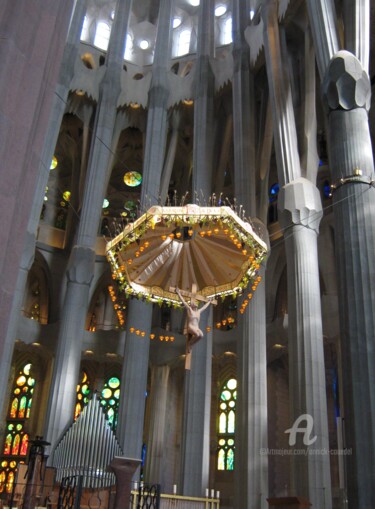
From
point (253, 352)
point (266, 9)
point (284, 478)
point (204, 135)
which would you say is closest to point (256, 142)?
point (204, 135)

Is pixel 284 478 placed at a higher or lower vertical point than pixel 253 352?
lower

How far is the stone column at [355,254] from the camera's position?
8648 mm

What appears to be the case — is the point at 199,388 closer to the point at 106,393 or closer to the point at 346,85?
the point at 106,393

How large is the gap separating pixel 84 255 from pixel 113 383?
23.8ft

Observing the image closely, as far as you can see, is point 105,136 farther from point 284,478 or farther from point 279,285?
point 284,478

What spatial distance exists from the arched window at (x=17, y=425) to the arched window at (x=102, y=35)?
592 inches

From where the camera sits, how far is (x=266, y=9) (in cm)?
1708

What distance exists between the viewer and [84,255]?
63.3 feet

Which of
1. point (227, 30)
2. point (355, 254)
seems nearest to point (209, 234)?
point (355, 254)

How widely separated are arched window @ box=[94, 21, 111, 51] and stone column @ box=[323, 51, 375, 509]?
57.1 feet

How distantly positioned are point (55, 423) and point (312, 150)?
10.9 metres

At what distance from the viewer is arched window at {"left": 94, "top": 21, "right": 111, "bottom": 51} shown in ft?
86.7

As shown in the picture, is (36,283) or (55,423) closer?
(55,423)

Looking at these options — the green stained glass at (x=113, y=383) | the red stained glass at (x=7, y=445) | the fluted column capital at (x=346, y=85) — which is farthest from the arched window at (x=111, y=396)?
the fluted column capital at (x=346, y=85)
